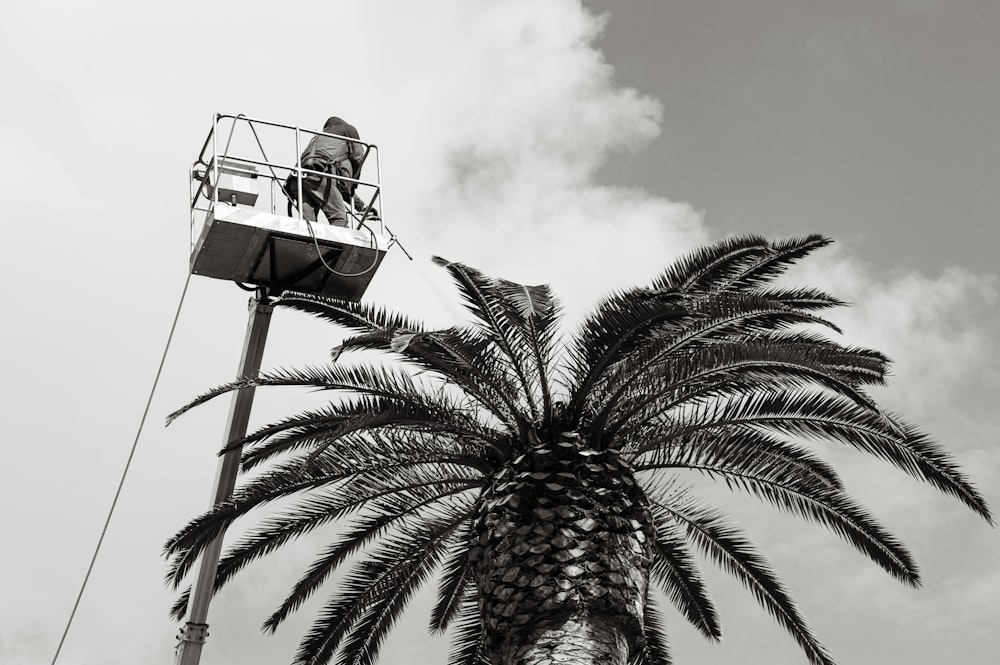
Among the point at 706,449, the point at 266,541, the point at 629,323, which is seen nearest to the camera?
the point at 629,323

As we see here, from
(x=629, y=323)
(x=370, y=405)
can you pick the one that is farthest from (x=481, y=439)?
(x=629, y=323)

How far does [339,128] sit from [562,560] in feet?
18.8

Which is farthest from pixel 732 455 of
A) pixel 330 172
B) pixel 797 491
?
pixel 330 172

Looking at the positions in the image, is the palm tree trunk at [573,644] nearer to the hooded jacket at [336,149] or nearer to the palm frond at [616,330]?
the palm frond at [616,330]

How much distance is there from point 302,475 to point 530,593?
9.02 feet

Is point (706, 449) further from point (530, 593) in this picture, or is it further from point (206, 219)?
point (206, 219)

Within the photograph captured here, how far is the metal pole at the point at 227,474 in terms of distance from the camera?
39.4ft

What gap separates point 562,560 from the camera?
11.6 m

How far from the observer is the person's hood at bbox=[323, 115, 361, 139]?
45.7 feet

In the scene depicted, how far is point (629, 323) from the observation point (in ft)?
37.5

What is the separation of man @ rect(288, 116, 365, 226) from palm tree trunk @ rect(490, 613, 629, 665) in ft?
16.0

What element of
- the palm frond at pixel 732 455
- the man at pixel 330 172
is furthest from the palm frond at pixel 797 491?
the man at pixel 330 172

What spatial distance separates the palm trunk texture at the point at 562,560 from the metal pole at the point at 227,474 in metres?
2.79

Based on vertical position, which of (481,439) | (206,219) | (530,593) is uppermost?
(206,219)
